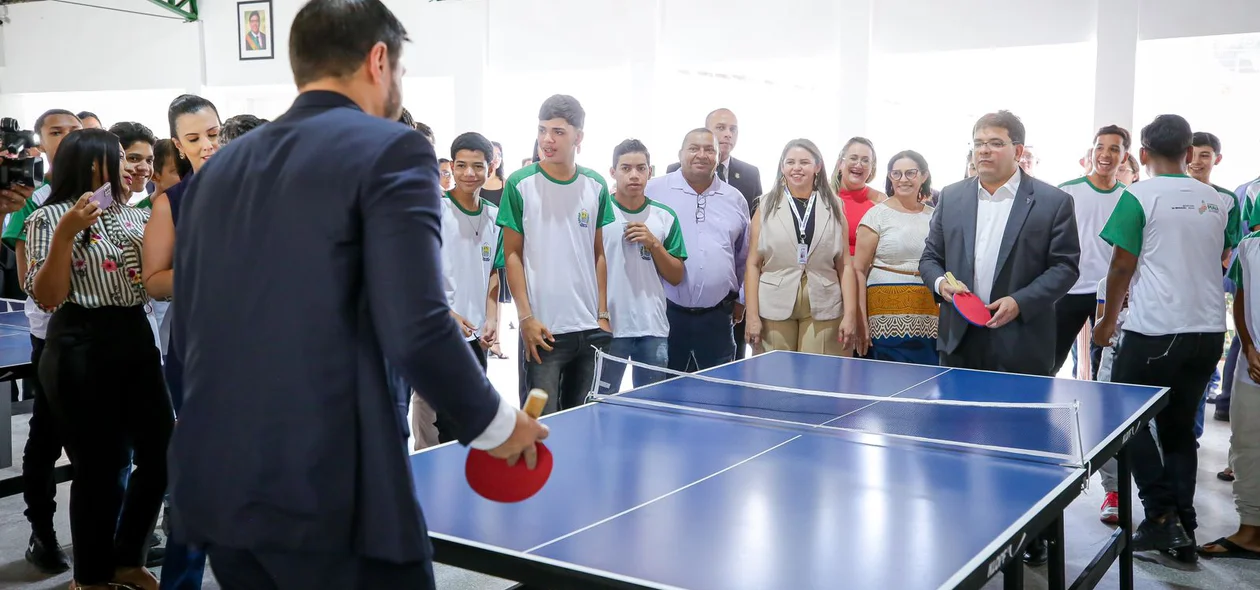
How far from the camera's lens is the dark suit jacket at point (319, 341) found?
1.34m

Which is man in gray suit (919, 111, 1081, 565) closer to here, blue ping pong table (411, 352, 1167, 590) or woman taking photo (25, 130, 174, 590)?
blue ping pong table (411, 352, 1167, 590)

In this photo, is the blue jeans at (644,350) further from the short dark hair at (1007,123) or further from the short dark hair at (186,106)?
the short dark hair at (186,106)

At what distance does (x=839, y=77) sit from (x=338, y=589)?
9351 millimetres

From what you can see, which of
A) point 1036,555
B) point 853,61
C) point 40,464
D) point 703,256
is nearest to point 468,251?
point 703,256

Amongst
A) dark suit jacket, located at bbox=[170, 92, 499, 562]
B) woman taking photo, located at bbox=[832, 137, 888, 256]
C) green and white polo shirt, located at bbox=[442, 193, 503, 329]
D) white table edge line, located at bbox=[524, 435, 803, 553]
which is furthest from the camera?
woman taking photo, located at bbox=[832, 137, 888, 256]

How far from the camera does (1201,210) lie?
3824mm

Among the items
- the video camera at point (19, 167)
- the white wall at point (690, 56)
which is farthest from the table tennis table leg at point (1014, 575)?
the white wall at point (690, 56)

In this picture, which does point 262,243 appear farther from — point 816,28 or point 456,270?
point 816,28

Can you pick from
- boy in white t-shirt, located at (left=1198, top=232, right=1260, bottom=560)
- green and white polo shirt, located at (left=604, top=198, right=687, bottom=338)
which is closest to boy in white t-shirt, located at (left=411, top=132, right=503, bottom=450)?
green and white polo shirt, located at (left=604, top=198, right=687, bottom=338)

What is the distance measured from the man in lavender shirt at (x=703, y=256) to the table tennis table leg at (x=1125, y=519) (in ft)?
6.12

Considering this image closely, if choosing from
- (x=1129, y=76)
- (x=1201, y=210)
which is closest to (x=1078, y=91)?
(x=1129, y=76)

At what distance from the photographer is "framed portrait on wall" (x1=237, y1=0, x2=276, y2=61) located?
43.9 feet

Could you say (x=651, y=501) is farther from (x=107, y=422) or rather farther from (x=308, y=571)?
(x=107, y=422)

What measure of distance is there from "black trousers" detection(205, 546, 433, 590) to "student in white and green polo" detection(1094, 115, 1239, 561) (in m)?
3.28
